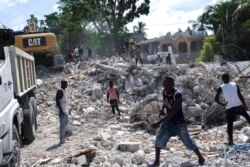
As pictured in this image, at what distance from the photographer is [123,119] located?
13.9m

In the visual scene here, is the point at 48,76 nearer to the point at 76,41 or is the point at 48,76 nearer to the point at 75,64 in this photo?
the point at 75,64

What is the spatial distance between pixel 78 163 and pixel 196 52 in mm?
49022

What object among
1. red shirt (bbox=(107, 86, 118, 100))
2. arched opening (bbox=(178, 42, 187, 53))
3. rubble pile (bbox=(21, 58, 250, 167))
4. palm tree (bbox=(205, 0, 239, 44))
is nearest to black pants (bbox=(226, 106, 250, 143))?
rubble pile (bbox=(21, 58, 250, 167))

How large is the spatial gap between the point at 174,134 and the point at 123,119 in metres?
6.72

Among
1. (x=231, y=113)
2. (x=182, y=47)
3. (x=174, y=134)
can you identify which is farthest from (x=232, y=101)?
(x=182, y=47)

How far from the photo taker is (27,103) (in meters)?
10.9

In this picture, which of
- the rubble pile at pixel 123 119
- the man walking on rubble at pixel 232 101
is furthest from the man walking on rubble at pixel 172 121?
the man walking on rubble at pixel 232 101

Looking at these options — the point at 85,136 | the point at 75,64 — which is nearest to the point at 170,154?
the point at 85,136

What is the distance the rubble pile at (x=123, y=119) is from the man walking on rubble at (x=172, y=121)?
0.47m

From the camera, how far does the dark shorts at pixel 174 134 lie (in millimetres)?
7205

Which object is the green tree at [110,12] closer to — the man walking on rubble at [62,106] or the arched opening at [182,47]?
the arched opening at [182,47]

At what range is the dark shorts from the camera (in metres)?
7.21

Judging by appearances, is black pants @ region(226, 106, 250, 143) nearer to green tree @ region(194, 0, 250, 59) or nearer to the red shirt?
the red shirt

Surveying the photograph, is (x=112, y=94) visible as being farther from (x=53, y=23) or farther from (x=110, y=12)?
(x=53, y=23)
